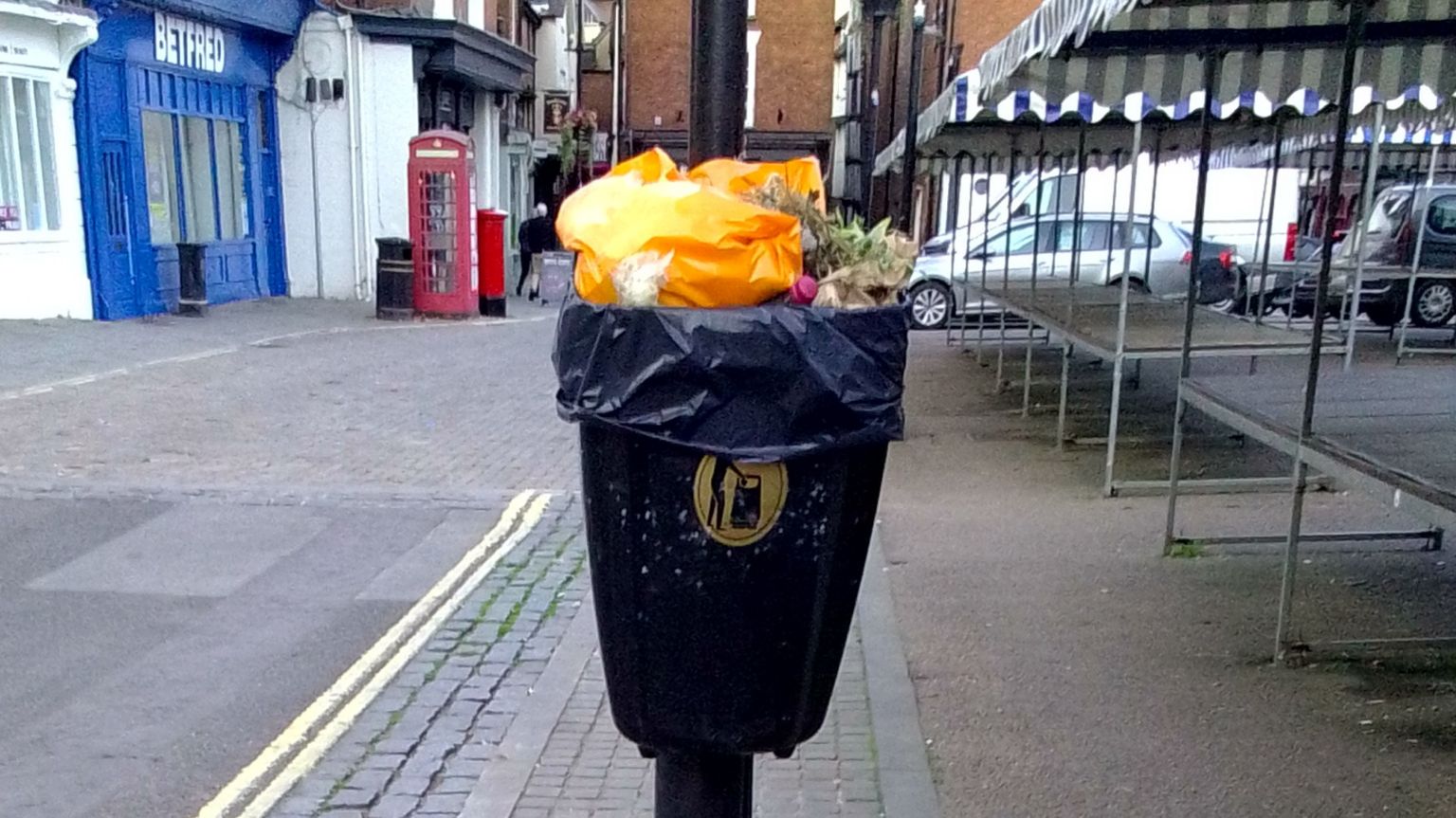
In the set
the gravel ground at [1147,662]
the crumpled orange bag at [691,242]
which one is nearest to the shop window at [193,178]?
the gravel ground at [1147,662]

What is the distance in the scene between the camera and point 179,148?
53.3ft

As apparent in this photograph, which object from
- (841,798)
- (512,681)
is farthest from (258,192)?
(841,798)

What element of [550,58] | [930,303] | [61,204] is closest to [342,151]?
[61,204]

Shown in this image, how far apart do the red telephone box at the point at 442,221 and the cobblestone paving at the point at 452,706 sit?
11.6 meters

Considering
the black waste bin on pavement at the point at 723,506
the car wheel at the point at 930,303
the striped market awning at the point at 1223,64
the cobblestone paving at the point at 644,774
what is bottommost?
the cobblestone paving at the point at 644,774

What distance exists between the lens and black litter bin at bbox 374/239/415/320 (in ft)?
54.7

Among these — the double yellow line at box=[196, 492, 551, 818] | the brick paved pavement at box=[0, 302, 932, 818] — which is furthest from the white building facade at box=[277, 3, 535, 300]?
the double yellow line at box=[196, 492, 551, 818]

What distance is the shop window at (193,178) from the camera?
15.6 metres

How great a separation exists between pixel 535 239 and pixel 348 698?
1733cm

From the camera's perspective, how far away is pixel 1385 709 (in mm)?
4359

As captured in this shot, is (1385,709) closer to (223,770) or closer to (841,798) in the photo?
(841,798)

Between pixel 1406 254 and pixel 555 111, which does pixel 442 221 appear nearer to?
pixel 1406 254

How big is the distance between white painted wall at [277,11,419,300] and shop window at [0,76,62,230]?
5.74 metres

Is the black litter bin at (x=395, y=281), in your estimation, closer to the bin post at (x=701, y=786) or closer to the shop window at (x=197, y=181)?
the shop window at (x=197, y=181)
